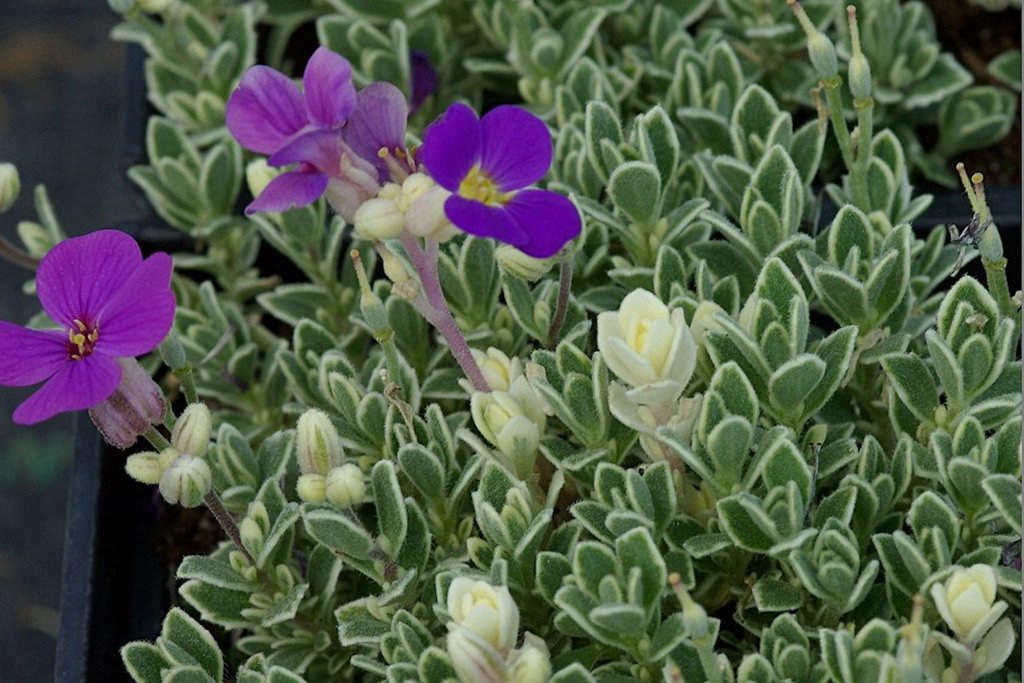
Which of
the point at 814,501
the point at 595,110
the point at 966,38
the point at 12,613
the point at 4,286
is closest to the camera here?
the point at 814,501

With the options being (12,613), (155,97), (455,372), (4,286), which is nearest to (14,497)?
(12,613)

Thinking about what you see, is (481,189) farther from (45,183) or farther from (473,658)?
(45,183)

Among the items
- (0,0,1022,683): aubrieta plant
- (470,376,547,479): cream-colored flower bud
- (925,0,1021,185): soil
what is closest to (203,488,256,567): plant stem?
(0,0,1022,683): aubrieta plant

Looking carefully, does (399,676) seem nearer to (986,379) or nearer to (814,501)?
(814,501)

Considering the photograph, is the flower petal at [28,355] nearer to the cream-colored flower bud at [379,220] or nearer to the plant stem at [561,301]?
the cream-colored flower bud at [379,220]

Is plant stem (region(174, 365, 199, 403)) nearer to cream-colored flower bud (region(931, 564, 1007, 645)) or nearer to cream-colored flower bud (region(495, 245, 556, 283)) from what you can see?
cream-colored flower bud (region(495, 245, 556, 283))
